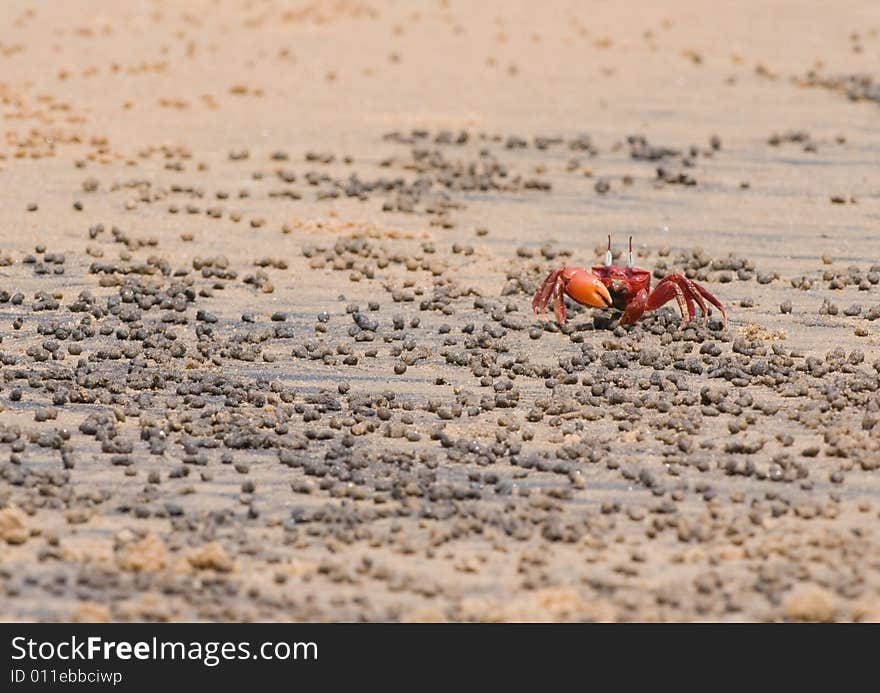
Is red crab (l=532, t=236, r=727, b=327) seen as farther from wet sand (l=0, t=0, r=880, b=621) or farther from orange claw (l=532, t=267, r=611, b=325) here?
wet sand (l=0, t=0, r=880, b=621)

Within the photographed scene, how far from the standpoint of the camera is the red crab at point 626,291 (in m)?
11.8

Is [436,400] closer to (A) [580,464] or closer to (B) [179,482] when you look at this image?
(A) [580,464]

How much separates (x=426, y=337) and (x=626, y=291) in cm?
160

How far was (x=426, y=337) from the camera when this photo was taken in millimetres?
12070

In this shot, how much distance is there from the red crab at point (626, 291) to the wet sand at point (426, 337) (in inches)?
8.2

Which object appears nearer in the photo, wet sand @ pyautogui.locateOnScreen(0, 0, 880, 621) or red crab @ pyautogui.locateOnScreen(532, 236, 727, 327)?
wet sand @ pyautogui.locateOnScreen(0, 0, 880, 621)

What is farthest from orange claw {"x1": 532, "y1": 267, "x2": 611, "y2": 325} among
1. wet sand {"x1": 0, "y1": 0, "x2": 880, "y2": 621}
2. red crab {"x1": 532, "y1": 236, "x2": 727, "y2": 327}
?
wet sand {"x1": 0, "y1": 0, "x2": 880, "y2": 621}

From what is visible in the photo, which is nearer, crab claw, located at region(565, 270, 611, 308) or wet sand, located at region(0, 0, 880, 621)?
wet sand, located at region(0, 0, 880, 621)

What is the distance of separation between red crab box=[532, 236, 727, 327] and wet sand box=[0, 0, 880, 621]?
209mm

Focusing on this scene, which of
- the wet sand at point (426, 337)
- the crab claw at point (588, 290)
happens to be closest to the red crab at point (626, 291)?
the crab claw at point (588, 290)

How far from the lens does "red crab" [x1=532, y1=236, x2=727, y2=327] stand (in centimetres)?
1181

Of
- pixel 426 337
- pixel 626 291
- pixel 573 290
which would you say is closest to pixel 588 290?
pixel 573 290

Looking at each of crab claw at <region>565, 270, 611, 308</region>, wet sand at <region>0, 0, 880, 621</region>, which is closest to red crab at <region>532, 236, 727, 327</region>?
crab claw at <region>565, 270, 611, 308</region>

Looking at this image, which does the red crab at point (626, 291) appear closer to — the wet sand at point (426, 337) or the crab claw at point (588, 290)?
the crab claw at point (588, 290)
